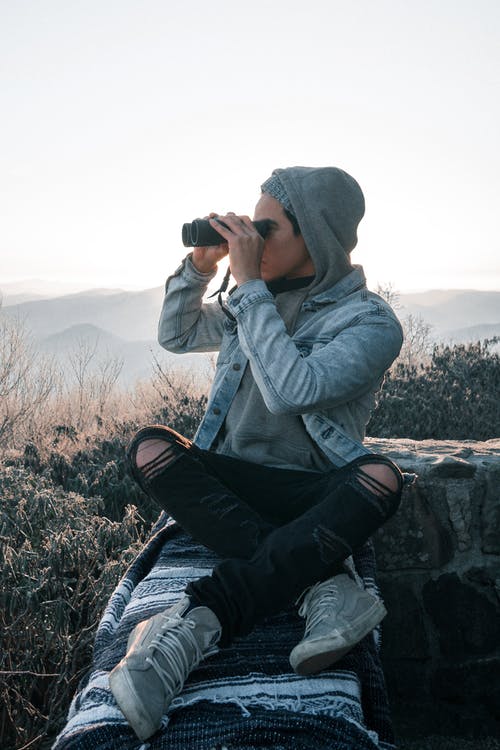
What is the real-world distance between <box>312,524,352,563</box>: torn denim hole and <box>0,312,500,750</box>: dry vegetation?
965 mm

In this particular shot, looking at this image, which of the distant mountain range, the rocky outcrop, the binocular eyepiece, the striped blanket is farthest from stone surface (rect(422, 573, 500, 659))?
the distant mountain range

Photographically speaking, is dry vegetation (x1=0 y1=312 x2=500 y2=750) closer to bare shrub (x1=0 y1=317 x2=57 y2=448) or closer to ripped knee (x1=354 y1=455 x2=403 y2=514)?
bare shrub (x1=0 y1=317 x2=57 y2=448)

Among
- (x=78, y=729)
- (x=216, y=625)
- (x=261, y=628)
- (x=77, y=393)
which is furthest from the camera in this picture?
(x=77, y=393)

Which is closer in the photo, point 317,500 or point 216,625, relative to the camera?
point 216,625

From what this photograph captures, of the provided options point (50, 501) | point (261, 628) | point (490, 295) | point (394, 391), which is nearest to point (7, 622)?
point (50, 501)

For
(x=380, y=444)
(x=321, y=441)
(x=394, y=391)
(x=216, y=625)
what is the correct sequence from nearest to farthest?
(x=216, y=625), (x=321, y=441), (x=380, y=444), (x=394, y=391)

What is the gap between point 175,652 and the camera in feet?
5.51

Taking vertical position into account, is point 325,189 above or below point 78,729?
above

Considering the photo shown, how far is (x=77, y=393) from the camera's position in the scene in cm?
1041

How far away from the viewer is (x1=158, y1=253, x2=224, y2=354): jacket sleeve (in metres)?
2.88

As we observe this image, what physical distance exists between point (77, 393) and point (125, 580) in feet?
27.5

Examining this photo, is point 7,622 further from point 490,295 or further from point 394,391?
point 490,295

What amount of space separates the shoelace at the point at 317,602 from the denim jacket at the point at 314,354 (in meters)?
0.51

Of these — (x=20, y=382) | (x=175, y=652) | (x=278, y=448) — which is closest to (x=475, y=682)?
(x=278, y=448)
